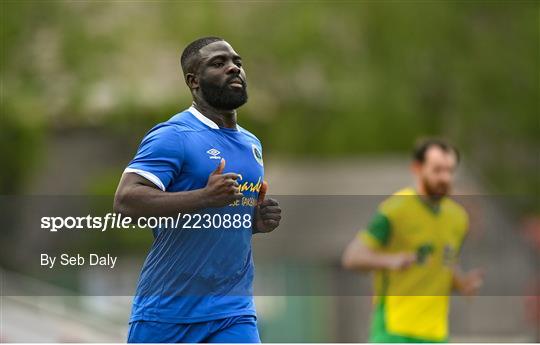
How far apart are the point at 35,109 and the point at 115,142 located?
9414mm

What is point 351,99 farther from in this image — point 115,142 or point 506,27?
point 115,142

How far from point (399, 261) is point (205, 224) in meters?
3.12

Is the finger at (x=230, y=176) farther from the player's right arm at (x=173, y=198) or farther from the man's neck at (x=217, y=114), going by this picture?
the man's neck at (x=217, y=114)

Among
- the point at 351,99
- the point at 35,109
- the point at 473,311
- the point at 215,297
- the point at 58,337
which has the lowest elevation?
the point at 215,297

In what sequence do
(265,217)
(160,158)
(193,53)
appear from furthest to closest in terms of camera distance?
(265,217), (193,53), (160,158)

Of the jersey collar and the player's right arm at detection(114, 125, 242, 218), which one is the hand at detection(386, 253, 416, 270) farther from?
the player's right arm at detection(114, 125, 242, 218)

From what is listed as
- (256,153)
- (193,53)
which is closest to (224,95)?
(193,53)

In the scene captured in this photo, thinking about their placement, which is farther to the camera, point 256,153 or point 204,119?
point 256,153

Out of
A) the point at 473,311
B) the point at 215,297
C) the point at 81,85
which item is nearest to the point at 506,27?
the point at 473,311

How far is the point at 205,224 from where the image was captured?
646 centimetres

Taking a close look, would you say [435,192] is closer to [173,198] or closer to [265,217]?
[265,217]

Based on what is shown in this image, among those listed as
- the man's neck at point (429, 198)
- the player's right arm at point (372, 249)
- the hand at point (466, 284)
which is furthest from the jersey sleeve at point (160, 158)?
the hand at point (466, 284)

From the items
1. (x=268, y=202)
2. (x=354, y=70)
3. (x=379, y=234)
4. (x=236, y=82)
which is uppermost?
(x=354, y=70)

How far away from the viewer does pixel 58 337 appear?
44.7 ft
